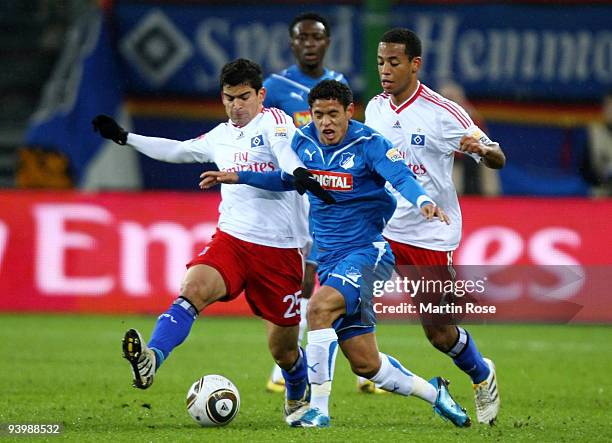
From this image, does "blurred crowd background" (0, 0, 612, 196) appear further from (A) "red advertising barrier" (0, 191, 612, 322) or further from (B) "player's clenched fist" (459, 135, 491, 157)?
(B) "player's clenched fist" (459, 135, 491, 157)

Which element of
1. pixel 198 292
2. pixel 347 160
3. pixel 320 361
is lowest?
pixel 320 361

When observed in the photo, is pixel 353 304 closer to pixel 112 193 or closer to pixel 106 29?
pixel 112 193

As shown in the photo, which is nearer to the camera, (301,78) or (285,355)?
(285,355)

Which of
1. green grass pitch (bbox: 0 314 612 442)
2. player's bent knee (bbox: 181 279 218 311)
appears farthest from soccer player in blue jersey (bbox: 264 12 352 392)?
player's bent knee (bbox: 181 279 218 311)

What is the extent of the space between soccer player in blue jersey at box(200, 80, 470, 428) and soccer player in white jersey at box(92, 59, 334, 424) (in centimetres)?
28

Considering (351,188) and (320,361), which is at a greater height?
(351,188)

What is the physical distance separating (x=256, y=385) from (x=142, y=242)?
169 inches

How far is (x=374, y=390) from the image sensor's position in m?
8.77

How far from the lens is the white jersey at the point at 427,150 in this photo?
7.30 meters

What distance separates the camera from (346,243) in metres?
6.80

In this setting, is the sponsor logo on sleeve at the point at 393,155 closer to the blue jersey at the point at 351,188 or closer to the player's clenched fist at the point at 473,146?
the blue jersey at the point at 351,188

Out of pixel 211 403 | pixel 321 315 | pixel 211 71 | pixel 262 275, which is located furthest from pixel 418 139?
pixel 211 71

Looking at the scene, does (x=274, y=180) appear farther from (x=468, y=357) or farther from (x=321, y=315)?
(x=468, y=357)

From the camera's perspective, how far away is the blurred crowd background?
1708cm
